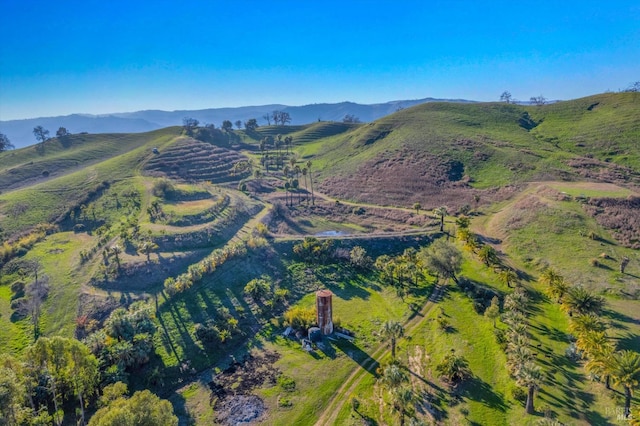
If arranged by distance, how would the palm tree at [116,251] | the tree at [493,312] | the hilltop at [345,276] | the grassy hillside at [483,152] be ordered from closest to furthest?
the hilltop at [345,276] < the tree at [493,312] < the palm tree at [116,251] < the grassy hillside at [483,152]

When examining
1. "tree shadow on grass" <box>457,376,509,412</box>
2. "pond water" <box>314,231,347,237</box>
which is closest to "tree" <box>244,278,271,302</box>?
"pond water" <box>314,231,347,237</box>

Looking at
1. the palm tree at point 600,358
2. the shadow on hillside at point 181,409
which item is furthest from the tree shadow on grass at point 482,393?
the shadow on hillside at point 181,409

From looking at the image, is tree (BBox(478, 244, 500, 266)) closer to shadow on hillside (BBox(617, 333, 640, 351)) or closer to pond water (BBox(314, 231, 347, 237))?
shadow on hillside (BBox(617, 333, 640, 351))

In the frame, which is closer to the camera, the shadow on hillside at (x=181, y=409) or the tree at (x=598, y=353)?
the tree at (x=598, y=353)

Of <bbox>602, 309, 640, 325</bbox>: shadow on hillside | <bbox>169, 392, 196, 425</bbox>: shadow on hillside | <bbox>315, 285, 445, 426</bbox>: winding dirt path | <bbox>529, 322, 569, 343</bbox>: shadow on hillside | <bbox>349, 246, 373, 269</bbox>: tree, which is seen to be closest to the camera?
<bbox>315, 285, 445, 426</bbox>: winding dirt path

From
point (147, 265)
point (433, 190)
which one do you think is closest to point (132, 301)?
point (147, 265)

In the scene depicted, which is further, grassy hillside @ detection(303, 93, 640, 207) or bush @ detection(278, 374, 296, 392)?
grassy hillside @ detection(303, 93, 640, 207)

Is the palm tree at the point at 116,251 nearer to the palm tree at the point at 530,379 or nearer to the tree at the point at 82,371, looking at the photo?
the tree at the point at 82,371
